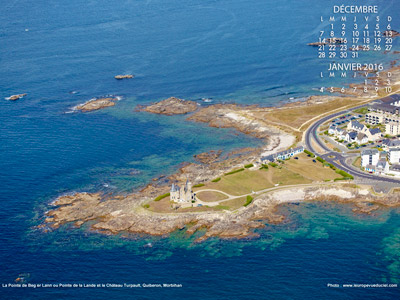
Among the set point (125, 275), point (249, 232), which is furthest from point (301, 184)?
point (125, 275)

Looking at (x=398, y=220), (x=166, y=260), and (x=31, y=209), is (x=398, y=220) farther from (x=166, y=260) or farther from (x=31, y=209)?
(x=31, y=209)

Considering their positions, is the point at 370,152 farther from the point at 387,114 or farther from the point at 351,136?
the point at 387,114

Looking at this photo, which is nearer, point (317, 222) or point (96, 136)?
point (317, 222)

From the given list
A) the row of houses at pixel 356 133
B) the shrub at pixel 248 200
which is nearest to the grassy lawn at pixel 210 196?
the shrub at pixel 248 200

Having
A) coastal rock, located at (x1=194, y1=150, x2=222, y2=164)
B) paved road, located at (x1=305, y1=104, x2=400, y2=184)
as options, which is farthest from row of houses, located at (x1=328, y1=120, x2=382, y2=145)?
coastal rock, located at (x1=194, y1=150, x2=222, y2=164)

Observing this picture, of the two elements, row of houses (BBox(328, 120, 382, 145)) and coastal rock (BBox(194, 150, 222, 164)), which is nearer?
coastal rock (BBox(194, 150, 222, 164))

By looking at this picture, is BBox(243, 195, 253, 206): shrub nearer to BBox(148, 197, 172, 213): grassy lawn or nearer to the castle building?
the castle building
